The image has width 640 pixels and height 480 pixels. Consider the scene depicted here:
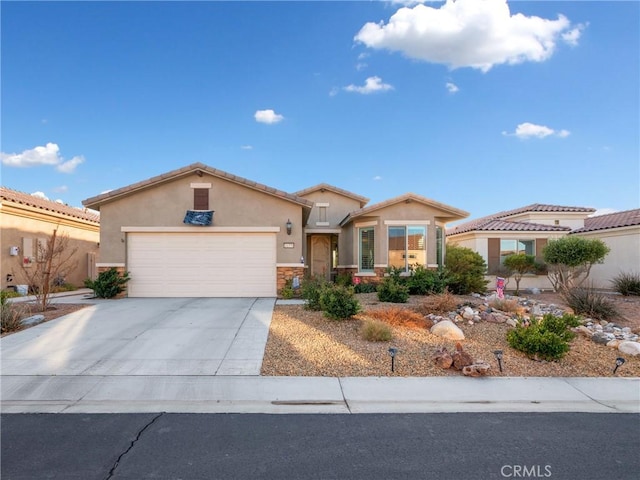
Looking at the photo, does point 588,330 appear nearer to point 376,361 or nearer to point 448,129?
point 376,361

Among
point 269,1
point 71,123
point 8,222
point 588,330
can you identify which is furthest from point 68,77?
point 588,330

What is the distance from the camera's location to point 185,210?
13.1 m

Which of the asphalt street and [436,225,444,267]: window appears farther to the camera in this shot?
[436,225,444,267]: window

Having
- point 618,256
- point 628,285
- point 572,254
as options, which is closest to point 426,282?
point 572,254

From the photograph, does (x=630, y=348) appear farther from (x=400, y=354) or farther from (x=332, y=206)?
(x=332, y=206)

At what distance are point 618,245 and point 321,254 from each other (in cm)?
1351

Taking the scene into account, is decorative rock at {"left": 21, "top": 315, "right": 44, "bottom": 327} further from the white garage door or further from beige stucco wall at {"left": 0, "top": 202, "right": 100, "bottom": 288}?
beige stucco wall at {"left": 0, "top": 202, "right": 100, "bottom": 288}

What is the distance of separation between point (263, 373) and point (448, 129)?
47.2 feet

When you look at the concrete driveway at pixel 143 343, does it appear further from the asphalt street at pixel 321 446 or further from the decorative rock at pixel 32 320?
the asphalt street at pixel 321 446

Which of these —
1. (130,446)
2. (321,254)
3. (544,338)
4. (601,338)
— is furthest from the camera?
(321,254)

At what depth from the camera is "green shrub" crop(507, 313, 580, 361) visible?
6.38 meters

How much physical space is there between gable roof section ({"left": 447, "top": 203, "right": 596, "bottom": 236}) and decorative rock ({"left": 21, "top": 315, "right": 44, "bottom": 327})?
1695 centimetres


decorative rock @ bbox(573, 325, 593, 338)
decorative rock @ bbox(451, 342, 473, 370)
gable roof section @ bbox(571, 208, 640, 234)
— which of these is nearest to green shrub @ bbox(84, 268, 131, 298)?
decorative rock @ bbox(451, 342, 473, 370)

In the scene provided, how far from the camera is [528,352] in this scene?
21.5 feet
